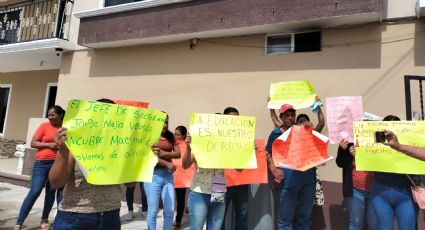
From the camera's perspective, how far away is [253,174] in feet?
13.5

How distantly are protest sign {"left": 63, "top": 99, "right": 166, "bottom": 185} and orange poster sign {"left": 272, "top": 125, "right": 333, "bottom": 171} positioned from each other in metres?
1.64

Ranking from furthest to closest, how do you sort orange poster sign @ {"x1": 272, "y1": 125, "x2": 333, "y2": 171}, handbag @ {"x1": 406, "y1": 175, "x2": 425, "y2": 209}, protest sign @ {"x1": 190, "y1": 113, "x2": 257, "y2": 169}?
orange poster sign @ {"x1": 272, "y1": 125, "x2": 333, "y2": 171} < protest sign @ {"x1": 190, "y1": 113, "x2": 257, "y2": 169} < handbag @ {"x1": 406, "y1": 175, "x2": 425, "y2": 209}

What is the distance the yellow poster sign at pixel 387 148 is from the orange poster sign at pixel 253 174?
3.58 feet

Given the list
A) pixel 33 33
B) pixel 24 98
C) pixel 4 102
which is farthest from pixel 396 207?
pixel 4 102

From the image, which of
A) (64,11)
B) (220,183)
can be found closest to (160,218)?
(220,183)

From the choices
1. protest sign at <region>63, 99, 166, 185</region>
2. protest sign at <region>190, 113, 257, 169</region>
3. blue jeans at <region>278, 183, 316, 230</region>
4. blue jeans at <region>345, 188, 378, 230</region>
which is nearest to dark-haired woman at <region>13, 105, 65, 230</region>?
protest sign at <region>190, 113, 257, 169</region>

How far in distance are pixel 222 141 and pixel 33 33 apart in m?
10.5

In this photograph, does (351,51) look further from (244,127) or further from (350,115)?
(244,127)

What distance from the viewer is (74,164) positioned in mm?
2424

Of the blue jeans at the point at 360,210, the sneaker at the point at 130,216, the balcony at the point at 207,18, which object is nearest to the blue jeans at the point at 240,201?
the blue jeans at the point at 360,210

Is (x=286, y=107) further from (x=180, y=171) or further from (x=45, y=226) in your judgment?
(x=45, y=226)

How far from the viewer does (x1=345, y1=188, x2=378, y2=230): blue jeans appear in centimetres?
410

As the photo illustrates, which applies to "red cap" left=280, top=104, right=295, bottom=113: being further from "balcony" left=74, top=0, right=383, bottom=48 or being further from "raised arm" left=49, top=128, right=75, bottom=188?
"raised arm" left=49, top=128, right=75, bottom=188

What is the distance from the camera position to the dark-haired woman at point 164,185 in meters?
4.29
